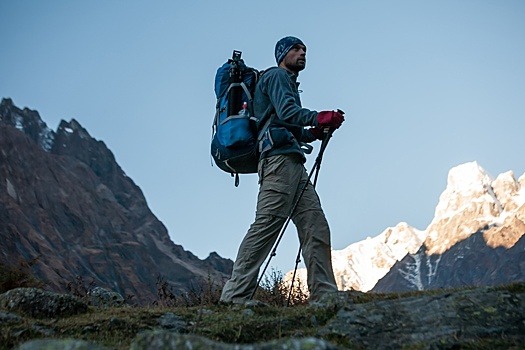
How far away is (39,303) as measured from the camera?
22.7 ft

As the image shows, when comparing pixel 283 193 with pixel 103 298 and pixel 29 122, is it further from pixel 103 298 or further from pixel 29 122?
pixel 29 122

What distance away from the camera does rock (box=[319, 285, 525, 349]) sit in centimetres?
527

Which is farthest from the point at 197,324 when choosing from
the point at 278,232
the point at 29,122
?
the point at 29,122

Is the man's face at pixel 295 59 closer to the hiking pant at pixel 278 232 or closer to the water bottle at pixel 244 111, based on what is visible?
the water bottle at pixel 244 111

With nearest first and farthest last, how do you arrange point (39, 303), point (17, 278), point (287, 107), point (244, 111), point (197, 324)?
point (197, 324) < point (39, 303) < point (287, 107) < point (244, 111) < point (17, 278)

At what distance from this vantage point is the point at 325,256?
7.30m

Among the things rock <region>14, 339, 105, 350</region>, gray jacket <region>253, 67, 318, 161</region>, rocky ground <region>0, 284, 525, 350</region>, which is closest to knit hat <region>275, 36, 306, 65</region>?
gray jacket <region>253, 67, 318, 161</region>

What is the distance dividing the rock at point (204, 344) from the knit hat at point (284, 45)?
15.5 ft

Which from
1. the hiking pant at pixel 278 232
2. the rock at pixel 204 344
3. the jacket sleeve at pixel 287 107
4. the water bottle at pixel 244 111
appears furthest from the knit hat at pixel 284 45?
the rock at pixel 204 344

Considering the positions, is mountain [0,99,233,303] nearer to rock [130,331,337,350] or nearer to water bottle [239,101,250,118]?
→ water bottle [239,101,250,118]

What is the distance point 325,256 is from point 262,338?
177 centimetres

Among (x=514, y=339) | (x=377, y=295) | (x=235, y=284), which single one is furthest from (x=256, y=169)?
(x=514, y=339)

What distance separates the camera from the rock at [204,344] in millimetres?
3195

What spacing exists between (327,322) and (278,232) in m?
1.47
